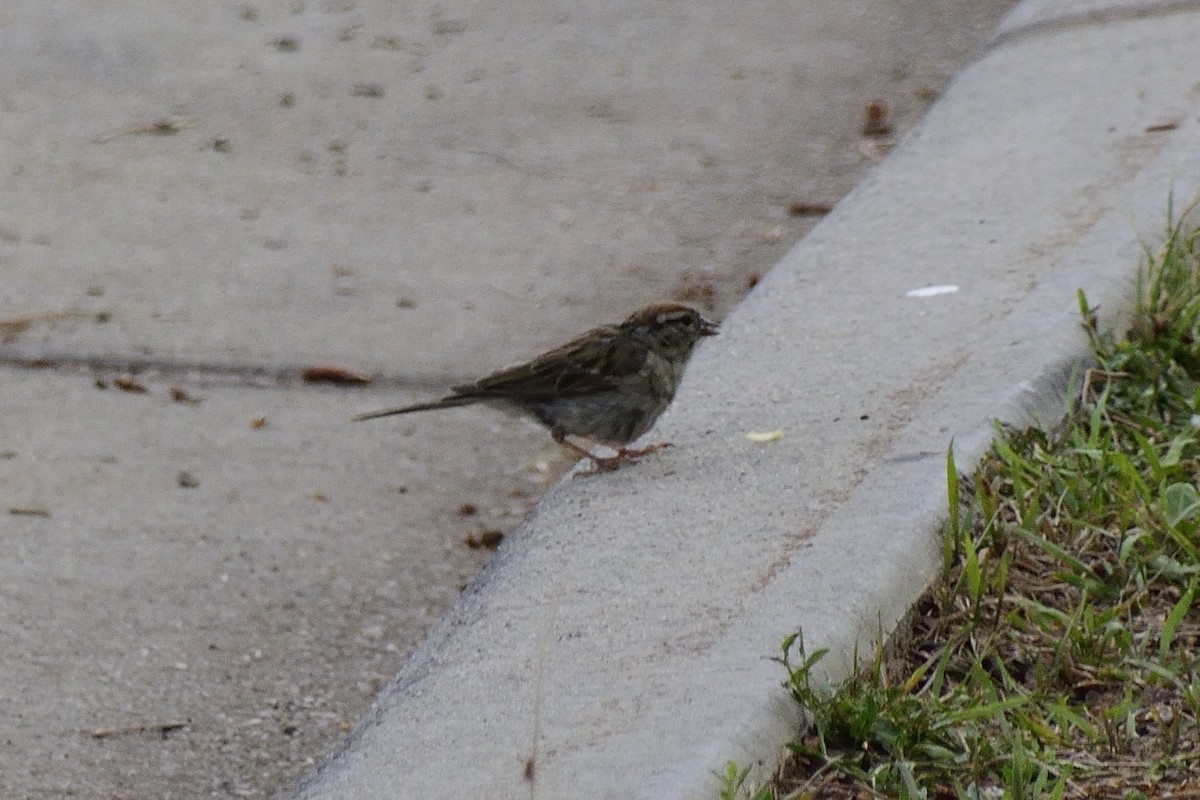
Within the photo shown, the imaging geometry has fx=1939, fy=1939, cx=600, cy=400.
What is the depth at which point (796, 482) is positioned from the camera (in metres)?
4.34

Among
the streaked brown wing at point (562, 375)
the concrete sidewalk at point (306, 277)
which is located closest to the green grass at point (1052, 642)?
the concrete sidewalk at point (306, 277)

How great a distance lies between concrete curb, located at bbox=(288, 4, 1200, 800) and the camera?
3357 millimetres

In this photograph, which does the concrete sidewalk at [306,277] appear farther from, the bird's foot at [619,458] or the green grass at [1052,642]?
the green grass at [1052,642]

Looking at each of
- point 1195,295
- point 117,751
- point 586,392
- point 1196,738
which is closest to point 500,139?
point 586,392

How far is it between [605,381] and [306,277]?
190 cm

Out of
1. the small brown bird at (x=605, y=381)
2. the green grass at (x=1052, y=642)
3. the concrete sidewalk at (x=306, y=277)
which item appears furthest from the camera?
the small brown bird at (x=605, y=381)

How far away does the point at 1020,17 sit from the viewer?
8039 mm

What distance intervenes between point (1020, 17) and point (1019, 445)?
13.6 ft

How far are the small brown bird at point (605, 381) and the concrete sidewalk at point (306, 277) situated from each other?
0.85ft

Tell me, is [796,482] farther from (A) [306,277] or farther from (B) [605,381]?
(A) [306,277]

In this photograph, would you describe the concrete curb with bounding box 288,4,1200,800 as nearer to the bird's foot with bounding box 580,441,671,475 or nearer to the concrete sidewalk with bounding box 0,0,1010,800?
the bird's foot with bounding box 580,441,671,475

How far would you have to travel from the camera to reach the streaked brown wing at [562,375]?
5078mm

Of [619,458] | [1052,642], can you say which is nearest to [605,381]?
[619,458]

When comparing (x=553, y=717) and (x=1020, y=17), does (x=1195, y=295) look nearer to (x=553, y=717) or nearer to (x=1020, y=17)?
(x=553, y=717)
